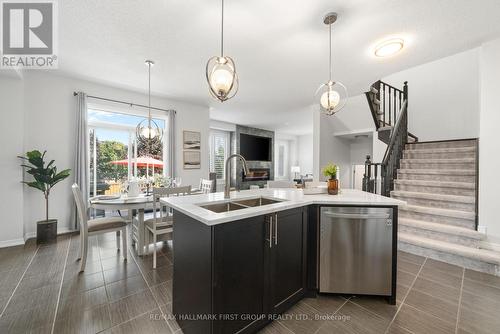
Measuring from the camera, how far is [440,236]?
2865 mm

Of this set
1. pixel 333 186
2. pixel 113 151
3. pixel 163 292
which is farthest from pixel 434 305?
pixel 113 151

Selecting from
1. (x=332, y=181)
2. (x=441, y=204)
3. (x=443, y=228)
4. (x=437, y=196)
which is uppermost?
(x=332, y=181)

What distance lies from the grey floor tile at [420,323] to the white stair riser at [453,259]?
1358mm

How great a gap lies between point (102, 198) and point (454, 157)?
6.00 metres

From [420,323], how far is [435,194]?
239 centimetres

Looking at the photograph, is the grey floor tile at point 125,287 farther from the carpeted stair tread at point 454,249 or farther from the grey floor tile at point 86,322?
the carpeted stair tread at point 454,249

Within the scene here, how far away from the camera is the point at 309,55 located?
3125mm

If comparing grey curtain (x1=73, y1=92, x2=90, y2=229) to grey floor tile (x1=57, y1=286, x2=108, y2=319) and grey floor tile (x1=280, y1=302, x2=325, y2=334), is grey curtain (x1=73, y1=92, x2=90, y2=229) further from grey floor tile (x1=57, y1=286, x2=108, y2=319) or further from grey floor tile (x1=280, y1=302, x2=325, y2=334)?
grey floor tile (x1=280, y1=302, x2=325, y2=334)

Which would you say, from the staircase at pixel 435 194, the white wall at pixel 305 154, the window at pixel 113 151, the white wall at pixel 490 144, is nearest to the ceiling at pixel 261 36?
the white wall at pixel 490 144

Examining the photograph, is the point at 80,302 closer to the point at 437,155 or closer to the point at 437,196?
the point at 437,196

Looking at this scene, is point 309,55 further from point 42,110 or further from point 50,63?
point 42,110

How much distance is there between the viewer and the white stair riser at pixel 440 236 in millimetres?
2645

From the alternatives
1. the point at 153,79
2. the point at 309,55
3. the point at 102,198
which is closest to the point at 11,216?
the point at 102,198

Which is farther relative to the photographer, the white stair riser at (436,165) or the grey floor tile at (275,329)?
the white stair riser at (436,165)
